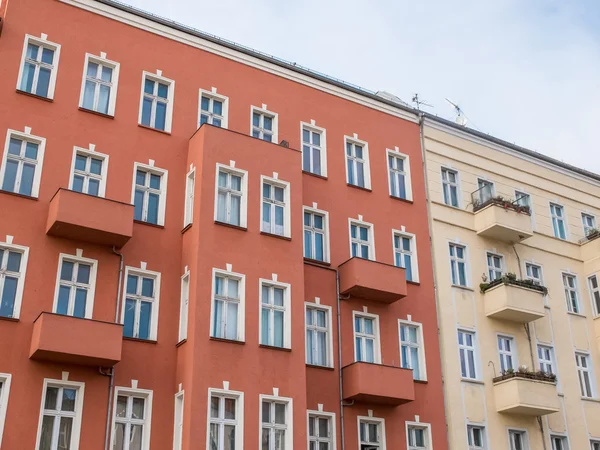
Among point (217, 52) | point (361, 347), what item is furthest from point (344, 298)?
point (217, 52)

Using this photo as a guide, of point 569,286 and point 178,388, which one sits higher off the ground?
point 569,286

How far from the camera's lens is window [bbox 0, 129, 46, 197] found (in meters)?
22.2

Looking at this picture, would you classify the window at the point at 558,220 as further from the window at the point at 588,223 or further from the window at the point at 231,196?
the window at the point at 231,196

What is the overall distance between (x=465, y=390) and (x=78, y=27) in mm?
17713

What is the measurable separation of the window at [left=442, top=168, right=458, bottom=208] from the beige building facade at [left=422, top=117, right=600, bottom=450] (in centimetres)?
5

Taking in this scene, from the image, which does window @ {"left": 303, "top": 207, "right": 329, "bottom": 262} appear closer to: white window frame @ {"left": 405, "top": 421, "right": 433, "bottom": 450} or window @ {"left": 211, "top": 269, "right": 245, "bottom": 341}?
window @ {"left": 211, "top": 269, "right": 245, "bottom": 341}

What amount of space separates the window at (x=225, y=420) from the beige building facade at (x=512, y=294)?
8.48 meters

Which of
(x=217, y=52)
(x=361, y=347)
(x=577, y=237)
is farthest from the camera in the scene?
(x=577, y=237)

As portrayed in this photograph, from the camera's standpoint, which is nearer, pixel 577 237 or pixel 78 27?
pixel 78 27

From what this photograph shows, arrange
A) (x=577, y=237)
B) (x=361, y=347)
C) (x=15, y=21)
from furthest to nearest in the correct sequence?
(x=577, y=237), (x=361, y=347), (x=15, y=21)

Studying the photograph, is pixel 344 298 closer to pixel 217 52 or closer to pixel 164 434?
pixel 164 434

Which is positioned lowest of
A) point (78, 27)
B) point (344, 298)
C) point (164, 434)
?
point (164, 434)

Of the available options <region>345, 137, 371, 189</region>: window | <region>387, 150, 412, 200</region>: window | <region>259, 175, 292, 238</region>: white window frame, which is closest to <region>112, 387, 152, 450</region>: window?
<region>259, 175, 292, 238</region>: white window frame

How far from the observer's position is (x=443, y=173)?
31609 mm
